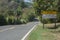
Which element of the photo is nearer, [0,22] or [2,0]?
[0,22]

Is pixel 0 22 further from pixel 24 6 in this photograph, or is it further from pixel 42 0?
pixel 24 6

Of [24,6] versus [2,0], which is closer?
[2,0]

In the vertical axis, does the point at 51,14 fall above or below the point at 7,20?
above

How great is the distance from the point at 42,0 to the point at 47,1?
1284mm

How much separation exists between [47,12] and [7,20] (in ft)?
103

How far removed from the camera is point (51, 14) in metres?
35.3

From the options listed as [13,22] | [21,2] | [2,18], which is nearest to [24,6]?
[21,2]

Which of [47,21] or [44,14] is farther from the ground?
[44,14]

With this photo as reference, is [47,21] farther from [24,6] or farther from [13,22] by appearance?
[24,6]

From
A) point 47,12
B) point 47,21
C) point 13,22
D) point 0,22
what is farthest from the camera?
point 13,22

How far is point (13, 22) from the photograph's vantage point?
2832 inches

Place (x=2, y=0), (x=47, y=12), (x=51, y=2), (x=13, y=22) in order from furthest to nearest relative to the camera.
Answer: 1. (x=2, y=0)
2. (x=13, y=22)
3. (x=47, y=12)
4. (x=51, y=2)

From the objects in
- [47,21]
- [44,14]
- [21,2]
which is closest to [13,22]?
[47,21]

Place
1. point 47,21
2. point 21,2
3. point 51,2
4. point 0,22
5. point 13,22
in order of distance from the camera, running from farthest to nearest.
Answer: point 21,2
point 13,22
point 0,22
point 47,21
point 51,2
